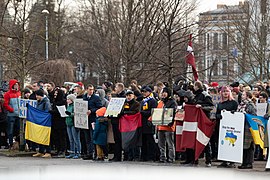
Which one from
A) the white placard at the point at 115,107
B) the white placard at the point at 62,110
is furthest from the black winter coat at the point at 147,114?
the white placard at the point at 62,110

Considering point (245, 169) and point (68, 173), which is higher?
point (68, 173)

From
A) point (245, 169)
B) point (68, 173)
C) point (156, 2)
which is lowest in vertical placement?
point (245, 169)

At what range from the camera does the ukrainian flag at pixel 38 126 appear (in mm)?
18922

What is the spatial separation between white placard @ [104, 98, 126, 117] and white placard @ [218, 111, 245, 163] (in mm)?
2922

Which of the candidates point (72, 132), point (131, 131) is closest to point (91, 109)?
point (72, 132)

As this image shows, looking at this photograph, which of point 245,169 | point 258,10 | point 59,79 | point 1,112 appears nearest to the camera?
point 245,169

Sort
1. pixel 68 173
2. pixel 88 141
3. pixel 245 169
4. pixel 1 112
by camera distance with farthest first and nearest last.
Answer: pixel 1 112
pixel 88 141
pixel 245 169
pixel 68 173

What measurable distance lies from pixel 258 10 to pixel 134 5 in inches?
601

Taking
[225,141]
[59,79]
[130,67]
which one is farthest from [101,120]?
[59,79]

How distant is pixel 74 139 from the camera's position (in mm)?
18062

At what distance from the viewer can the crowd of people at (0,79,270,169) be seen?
619 inches

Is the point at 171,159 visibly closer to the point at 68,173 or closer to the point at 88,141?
the point at 88,141

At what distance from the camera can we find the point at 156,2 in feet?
88.4

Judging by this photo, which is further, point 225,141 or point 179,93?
point 179,93
